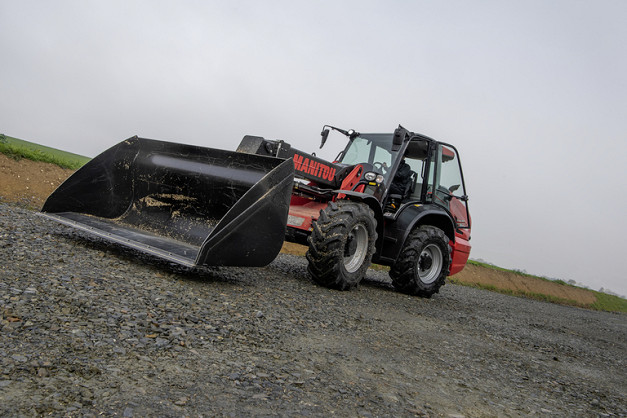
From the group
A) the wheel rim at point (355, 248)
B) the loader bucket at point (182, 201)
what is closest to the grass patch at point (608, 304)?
the wheel rim at point (355, 248)

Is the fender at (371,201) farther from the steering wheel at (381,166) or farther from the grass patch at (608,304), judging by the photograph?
the grass patch at (608,304)

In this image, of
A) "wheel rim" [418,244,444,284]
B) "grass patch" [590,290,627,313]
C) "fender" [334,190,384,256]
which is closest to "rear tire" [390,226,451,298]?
"wheel rim" [418,244,444,284]

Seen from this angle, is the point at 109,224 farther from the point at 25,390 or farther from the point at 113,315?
the point at 25,390

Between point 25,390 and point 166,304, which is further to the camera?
point 166,304

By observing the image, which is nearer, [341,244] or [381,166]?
[341,244]

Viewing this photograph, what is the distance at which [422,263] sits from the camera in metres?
7.76

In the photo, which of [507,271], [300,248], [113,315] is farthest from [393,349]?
[507,271]

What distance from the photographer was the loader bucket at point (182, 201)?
4.62m

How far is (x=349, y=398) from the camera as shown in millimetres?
2707

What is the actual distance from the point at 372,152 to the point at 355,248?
2.05m

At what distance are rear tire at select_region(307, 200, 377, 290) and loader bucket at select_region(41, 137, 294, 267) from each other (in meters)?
0.85

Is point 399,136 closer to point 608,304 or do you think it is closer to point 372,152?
point 372,152

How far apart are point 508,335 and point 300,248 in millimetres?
7952

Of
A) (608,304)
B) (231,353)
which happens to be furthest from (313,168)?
(608,304)
